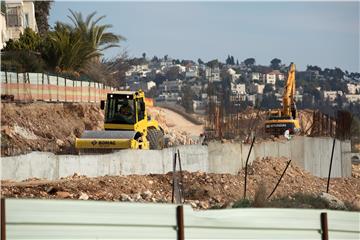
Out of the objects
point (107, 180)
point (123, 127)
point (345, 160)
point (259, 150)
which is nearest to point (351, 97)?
point (345, 160)

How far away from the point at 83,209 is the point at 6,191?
38.7 ft

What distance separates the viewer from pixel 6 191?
18.3 m

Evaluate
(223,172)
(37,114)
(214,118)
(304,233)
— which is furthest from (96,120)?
(304,233)

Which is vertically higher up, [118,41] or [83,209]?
[118,41]

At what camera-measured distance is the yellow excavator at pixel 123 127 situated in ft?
92.3

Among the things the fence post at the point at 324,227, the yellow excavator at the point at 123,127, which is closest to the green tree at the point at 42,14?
the yellow excavator at the point at 123,127

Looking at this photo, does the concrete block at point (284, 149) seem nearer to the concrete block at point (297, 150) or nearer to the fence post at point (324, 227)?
the concrete block at point (297, 150)

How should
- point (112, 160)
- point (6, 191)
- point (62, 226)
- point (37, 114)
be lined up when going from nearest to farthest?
point (62, 226) < point (6, 191) < point (112, 160) < point (37, 114)

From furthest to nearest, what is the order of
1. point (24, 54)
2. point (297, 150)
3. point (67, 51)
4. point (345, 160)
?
point (67, 51) < point (24, 54) < point (345, 160) < point (297, 150)

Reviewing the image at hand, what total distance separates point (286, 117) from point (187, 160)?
76.0ft

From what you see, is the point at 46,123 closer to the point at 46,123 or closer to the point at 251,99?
the point at 46,123

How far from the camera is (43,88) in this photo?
147 feet

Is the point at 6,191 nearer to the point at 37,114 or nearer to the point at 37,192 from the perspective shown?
the point at 37,192

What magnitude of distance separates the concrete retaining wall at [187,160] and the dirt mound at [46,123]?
8.15m
